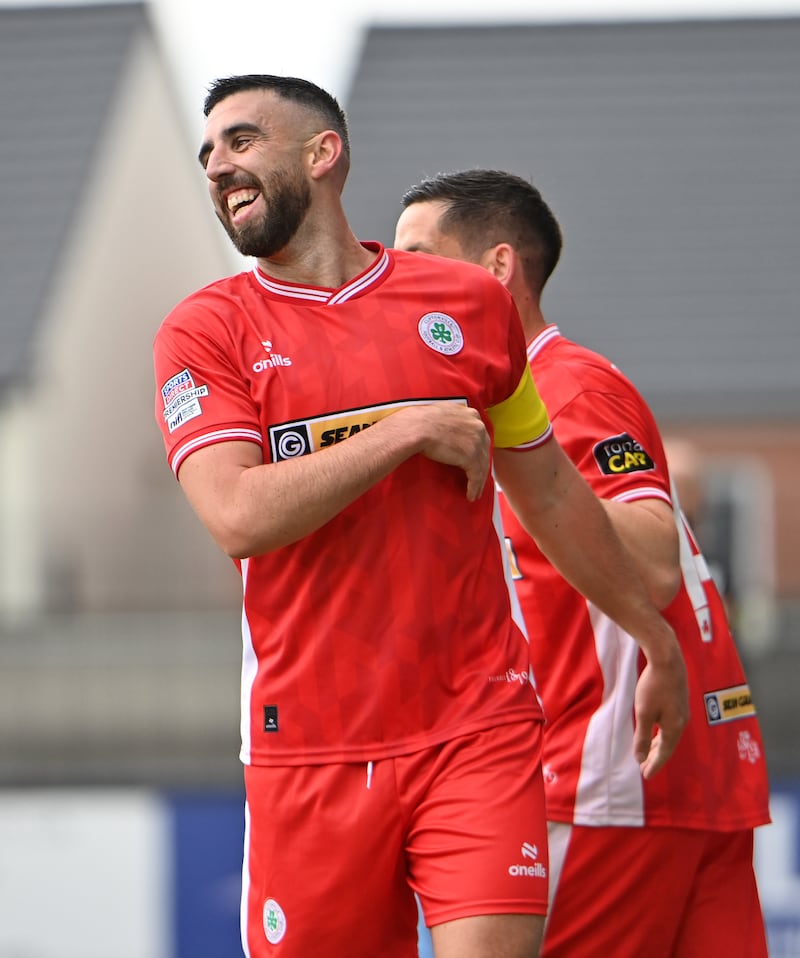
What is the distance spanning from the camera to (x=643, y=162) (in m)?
21.5

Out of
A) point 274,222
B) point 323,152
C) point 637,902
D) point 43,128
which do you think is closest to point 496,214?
point 323,152

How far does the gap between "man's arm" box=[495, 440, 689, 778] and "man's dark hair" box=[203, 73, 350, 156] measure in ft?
2.63

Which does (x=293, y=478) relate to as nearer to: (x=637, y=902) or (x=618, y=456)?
(x=618, y=456)

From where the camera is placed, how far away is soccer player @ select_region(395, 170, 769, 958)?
376cm

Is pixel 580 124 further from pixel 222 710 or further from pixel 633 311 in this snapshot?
pixel 222 710

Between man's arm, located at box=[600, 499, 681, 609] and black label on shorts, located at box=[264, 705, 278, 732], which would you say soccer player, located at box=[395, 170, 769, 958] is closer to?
man's arm, located at box=[600, 499, 681, 609]

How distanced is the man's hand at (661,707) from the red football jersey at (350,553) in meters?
0.42

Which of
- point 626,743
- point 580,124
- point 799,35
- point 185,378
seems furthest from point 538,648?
point 799,35

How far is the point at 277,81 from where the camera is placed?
3.42 m

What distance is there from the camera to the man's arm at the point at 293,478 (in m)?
2.98

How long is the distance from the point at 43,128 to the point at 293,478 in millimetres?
20644

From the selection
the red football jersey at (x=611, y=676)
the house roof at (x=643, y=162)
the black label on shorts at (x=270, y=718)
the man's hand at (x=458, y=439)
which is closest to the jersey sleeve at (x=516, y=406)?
the man's hand at (x=458, y=439)

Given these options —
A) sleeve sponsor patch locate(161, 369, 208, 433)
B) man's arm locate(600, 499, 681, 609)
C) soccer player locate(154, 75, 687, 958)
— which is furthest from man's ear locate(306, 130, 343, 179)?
man's arm locate(600, 499, 681, 609)

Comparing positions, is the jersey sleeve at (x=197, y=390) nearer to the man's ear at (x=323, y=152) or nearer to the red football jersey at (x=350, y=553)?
the red football jersey at (x=350, y=553)
